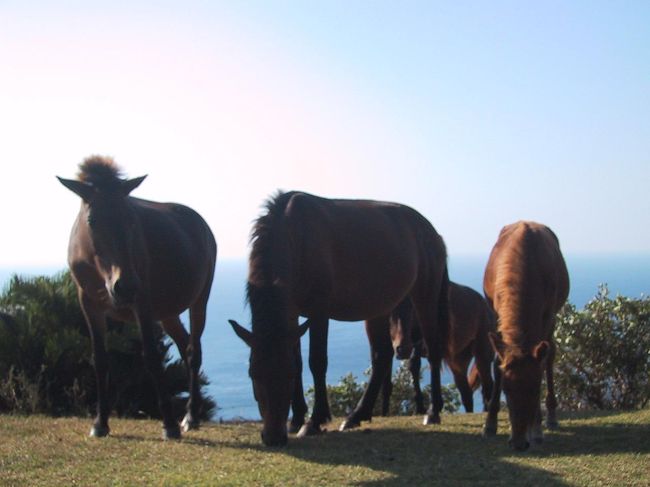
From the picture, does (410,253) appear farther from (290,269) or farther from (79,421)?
(79,421)

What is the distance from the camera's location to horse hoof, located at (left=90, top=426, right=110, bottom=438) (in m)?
7.64

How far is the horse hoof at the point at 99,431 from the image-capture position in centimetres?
764

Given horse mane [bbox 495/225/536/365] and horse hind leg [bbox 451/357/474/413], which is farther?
horse hind leg [bbox 451/357/474/413]

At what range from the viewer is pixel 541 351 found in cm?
648

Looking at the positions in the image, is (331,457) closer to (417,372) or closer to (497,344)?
(497,344)

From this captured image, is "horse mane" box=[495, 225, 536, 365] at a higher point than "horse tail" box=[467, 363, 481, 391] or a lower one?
higher

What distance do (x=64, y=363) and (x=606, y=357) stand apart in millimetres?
7635

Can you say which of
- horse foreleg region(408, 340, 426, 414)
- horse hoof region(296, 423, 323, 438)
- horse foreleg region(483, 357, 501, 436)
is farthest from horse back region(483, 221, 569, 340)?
horse foreleg region(408, 340, 426, 414)

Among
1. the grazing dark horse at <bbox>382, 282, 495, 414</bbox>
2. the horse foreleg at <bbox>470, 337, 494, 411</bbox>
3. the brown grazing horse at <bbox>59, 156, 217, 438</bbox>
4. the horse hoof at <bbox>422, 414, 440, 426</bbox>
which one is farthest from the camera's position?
the horse foreleg at <bbox>470, 337, 494, 411</bbox>

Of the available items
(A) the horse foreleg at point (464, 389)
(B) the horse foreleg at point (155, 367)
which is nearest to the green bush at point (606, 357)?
(A) the horse foreleg at point (464, 389)

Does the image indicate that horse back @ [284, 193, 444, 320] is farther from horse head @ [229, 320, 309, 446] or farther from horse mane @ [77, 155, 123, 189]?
horse mane @ [77, 155, 123, 189]

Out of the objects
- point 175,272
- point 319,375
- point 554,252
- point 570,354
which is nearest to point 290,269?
point 319,375

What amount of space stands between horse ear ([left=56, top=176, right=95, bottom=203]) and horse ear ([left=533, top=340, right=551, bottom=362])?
13.6ft

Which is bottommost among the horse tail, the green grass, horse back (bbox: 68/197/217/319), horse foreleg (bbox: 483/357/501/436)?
the green grass
